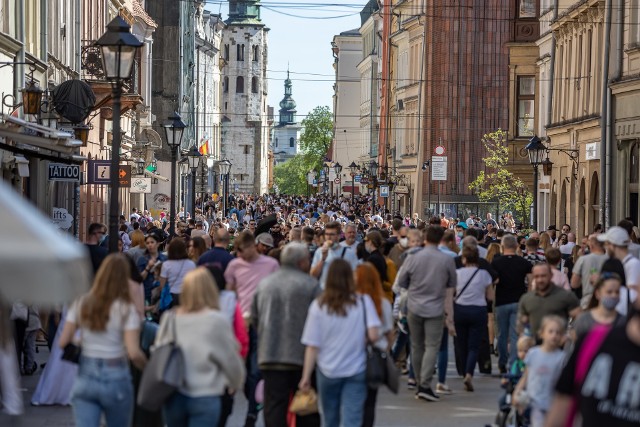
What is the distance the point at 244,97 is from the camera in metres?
185

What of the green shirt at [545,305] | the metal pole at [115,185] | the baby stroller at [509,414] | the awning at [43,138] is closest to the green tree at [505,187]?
the awning at [43,138]

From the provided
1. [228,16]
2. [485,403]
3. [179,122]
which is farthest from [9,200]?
[228,16]

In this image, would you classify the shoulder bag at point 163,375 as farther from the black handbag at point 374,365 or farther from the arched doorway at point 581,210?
the arched doorway at point 581,210

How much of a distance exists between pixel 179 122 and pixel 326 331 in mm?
19005

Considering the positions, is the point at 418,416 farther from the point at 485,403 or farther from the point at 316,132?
the point at 316,132

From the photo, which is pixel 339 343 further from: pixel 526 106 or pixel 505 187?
pixel 526 106

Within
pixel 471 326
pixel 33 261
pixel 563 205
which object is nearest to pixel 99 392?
pixel 33 261

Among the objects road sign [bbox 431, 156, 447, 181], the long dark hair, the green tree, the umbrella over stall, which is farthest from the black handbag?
road sign [bbox 431, 156, 447, 181]

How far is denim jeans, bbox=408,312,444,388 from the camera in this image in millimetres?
15109

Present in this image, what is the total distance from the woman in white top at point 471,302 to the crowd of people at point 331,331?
0.01 meters

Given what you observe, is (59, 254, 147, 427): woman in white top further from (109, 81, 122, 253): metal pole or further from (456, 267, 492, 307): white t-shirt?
(456, 267, 492, 307): white t-shirt

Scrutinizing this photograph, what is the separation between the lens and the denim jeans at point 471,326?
640 inches

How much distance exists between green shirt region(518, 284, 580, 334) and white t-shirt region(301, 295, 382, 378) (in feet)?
10.3

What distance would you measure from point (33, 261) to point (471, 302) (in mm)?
12466
